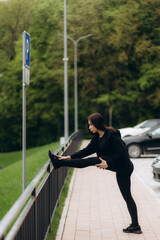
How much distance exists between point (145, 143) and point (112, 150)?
1368 cm

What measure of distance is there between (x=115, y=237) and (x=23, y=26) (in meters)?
34.2

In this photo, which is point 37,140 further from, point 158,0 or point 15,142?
point 158,0

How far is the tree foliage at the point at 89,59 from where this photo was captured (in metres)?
37.7

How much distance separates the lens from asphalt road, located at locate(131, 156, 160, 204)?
10.6 meters

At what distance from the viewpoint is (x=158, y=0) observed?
3566cm

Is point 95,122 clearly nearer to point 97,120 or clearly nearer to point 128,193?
point 97,120

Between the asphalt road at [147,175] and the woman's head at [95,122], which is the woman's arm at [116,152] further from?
the asphalt road at [147,175]

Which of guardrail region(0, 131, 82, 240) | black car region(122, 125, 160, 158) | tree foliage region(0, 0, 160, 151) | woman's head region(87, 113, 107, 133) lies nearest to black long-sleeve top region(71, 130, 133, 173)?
woman's head region(87, 113, 107, 133)

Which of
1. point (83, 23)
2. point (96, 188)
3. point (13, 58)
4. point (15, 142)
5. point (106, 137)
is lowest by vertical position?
point (15, 142)

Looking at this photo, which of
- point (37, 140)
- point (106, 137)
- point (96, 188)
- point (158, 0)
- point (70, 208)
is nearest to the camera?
point (106, 137)

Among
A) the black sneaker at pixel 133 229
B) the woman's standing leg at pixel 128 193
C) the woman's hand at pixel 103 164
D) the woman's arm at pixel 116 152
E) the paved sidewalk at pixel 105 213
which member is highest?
the woman's arm at pixel 116 152

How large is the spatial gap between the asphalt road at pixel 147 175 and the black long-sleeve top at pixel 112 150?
359 cm

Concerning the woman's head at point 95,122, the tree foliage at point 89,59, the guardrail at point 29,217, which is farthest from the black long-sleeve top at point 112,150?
the tree foliage at point 89,59

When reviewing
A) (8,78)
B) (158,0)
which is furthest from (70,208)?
(8,78)
